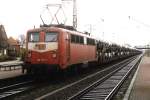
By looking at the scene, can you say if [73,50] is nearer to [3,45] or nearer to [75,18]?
[75,18]

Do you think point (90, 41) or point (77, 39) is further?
point (90, 41)

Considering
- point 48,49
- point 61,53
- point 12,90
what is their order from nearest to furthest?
1. point 12,90
2. point 61,53
3. point 48,49

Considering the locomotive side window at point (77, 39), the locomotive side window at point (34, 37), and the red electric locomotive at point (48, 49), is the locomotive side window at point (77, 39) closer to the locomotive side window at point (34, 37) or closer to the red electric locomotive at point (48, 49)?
the red electric locomotive at point (48, 49)

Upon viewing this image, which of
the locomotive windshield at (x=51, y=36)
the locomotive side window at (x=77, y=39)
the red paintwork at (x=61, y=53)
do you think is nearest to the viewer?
the red paintwork at (x=61, y=53)

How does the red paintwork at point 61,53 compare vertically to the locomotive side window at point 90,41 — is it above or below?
below

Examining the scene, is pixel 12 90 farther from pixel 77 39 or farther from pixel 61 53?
pixel 77 39

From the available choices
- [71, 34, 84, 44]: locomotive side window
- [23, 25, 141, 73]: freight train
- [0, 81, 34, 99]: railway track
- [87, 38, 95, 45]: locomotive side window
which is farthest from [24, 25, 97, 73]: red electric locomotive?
[87, 38, 95, 45]: locomotive side window

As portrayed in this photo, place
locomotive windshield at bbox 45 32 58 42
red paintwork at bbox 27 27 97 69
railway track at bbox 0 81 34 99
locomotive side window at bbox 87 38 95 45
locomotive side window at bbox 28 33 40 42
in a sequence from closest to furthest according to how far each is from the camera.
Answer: railway track at bbox 0 81 34 99
red paintwork at bbox 27 27 97 69
locomotive windshield at bbox 45 32 58 42
locomotive side window at bbox 28 33 40 42
locomotive side window at bbox 87 38 95 45

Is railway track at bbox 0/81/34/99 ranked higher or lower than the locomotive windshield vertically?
lower

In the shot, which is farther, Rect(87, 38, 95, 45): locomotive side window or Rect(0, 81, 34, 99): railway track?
Rect(87, 38, 95, 45): locomotive side window

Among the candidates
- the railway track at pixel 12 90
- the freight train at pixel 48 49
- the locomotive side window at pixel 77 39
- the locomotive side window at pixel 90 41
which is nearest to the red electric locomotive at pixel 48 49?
the freight train at pixel 48 49

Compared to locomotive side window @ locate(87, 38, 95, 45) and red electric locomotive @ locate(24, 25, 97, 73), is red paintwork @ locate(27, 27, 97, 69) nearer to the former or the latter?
red electric locomotive @ locate(24, 25, 97, 73)

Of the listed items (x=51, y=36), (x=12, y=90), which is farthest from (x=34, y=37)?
(x=12, y=90)

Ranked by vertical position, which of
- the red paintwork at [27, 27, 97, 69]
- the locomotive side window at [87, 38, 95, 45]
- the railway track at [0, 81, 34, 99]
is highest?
the locomotive side window at [87, 38, 95, 45]
